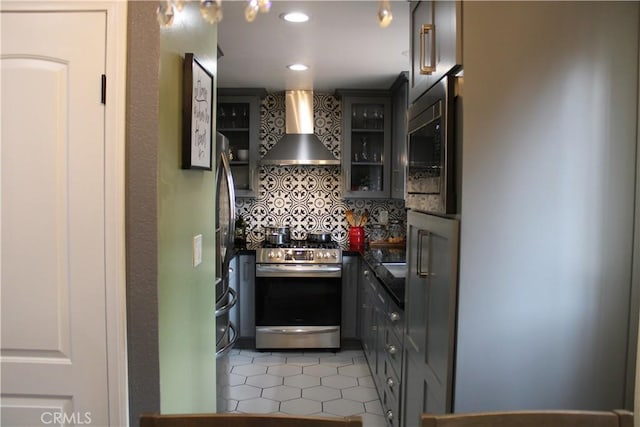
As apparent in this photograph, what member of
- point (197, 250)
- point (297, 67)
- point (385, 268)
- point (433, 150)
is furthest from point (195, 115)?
point (297, 67)

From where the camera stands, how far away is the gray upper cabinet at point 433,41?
1.54 m

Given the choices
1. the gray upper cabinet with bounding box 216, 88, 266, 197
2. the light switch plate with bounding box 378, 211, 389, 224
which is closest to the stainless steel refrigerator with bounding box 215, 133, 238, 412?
the gray upper cabinet with bounding box 216, 88, 266, 197

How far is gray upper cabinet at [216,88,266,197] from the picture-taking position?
444cm

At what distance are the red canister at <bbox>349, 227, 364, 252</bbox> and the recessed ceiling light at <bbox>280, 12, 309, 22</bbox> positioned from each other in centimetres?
235

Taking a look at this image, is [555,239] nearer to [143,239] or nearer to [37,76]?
[143,239]

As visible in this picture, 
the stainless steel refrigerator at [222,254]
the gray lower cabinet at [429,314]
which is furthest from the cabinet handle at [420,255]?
the stainless steel refrigerator at [222,254]

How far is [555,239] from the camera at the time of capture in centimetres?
154

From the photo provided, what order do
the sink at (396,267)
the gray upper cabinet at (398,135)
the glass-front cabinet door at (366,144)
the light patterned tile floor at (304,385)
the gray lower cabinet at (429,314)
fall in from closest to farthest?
the gray lower cabinet at (429,314) < the light patterned tile floor at (304,385) < the sink at (396,267) < the gray upper cabinet at (398,135) < the glass-front cabinet door at (366,144)

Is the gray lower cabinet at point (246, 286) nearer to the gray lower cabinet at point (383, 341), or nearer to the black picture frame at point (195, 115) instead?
the gray lower cabinet at point (383, 341)

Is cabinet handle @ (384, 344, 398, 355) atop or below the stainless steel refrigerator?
below

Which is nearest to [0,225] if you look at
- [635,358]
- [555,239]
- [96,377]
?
[96,377]

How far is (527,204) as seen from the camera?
5.04ft

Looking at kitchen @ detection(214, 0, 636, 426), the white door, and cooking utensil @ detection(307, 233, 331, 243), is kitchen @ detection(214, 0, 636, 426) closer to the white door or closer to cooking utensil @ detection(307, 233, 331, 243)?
the white door

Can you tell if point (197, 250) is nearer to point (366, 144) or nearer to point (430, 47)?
point (430, 47)
